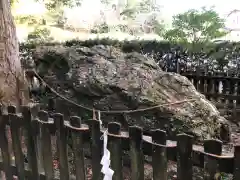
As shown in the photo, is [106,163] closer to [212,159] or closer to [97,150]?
[97,150]

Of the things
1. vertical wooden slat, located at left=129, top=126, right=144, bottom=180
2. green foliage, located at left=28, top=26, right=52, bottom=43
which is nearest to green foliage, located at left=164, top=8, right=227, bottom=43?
vertical wooden slat, located at left=129, top=126, right=144, bottom=180

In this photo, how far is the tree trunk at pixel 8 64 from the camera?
3.96 metres

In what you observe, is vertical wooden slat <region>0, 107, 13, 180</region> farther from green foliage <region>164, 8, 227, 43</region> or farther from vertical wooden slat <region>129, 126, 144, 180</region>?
green foliage <region>164, 8, 227, 43</region>

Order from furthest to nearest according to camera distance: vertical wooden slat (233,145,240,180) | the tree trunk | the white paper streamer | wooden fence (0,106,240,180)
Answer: the tree trunk, the white paper streamer, wooden fence (0,106,240,180), vertical wooden slat (233,145,240,180)

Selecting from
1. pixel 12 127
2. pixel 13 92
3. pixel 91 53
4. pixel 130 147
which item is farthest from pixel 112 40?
pixel 130 147

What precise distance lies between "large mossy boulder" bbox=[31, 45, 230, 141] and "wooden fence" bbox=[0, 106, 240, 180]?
128cm

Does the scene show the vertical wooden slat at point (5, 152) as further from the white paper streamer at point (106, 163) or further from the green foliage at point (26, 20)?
the green foliage at point (26, 20)

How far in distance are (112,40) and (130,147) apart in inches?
308

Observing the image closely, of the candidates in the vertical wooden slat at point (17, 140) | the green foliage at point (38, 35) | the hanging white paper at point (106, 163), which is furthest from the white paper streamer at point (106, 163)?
the green foliage at point (38, 35)

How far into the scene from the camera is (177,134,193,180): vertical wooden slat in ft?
6.21

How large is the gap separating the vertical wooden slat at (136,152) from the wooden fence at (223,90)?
159 inches

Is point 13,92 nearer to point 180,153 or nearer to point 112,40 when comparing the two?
point 180,153

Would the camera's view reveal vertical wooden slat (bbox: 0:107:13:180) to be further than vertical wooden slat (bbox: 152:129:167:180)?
Yes

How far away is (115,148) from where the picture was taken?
222 cm
